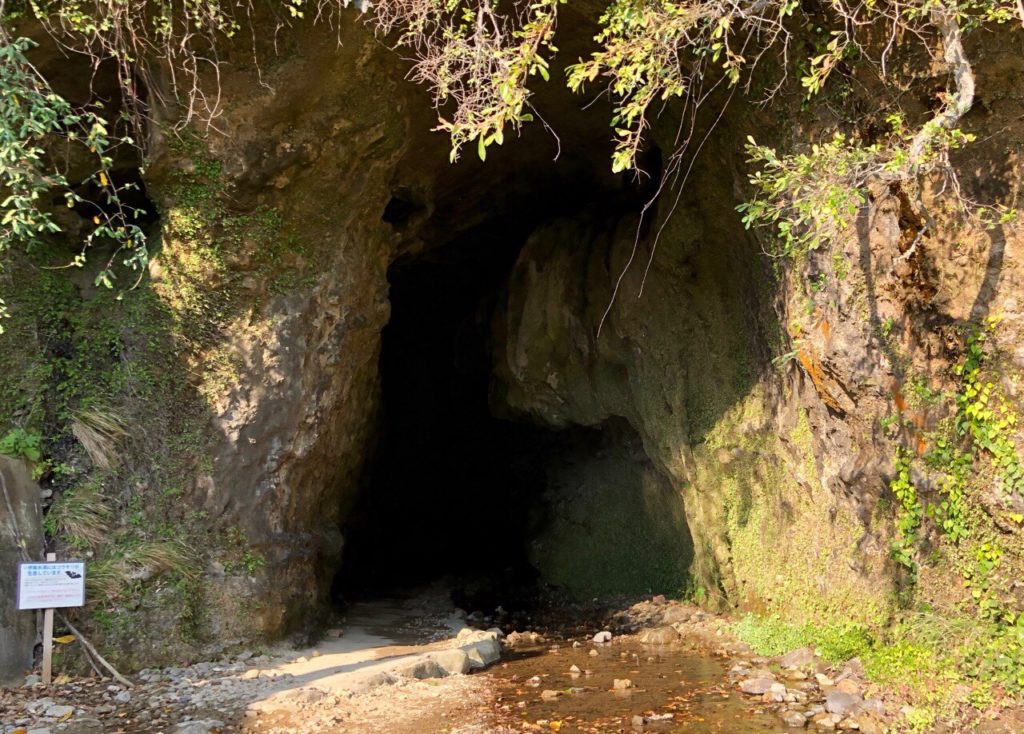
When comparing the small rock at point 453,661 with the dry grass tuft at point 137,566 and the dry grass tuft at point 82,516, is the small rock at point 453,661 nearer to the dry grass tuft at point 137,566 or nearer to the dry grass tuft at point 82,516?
the dry grass tuft at point 137,566

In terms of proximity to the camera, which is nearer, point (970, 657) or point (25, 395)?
point (970, 657)

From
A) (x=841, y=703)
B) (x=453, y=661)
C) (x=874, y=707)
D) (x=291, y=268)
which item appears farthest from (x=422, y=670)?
(x=291, y=268)

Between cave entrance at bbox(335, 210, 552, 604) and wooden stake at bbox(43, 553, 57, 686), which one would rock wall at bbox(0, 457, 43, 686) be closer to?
wooden stake at bbox(43, 553, 57, 686)

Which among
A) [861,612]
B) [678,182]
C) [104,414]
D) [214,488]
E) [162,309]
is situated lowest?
[861,612]

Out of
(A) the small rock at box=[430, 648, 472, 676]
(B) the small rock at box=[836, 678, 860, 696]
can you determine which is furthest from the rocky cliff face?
(A) the small rock at box=[430, 648, 472, 676]

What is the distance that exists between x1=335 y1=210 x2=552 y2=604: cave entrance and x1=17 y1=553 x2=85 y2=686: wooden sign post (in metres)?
6.72

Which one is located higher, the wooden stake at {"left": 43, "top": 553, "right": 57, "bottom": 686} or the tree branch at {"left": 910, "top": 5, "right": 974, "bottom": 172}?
the tree branch at {"left": 910, "top": 5, "right": 974, "bottom": 172}

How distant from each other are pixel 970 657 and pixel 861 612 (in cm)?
151

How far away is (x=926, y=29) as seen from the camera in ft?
19.6

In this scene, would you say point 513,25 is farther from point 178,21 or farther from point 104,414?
point 104,414

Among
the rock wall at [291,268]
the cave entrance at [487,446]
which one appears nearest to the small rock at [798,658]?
the cave entrance at [487,446]

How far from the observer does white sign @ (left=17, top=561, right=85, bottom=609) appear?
22.3ft

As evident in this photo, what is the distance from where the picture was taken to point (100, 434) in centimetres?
776

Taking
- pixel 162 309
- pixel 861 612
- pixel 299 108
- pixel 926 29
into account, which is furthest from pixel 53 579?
pixel 926 29
